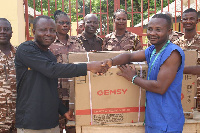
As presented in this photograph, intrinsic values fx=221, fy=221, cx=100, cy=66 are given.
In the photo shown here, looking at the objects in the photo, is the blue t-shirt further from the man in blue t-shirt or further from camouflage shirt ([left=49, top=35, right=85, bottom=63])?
camouflage shirt ([left=49, top=35, right=85, bottom=63])

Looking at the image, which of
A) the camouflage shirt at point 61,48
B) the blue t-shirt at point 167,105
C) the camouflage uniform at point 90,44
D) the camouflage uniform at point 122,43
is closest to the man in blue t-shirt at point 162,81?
the blue t-shirt at point 167,105

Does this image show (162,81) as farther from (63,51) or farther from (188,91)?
(63,51)

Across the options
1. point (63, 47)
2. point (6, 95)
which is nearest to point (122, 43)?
point (63, 47)

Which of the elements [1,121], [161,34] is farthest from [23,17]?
[161,34]

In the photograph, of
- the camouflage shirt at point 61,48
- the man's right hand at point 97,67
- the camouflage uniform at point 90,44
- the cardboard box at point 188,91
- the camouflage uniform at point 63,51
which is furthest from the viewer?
the camouflage uniform at point 90,44

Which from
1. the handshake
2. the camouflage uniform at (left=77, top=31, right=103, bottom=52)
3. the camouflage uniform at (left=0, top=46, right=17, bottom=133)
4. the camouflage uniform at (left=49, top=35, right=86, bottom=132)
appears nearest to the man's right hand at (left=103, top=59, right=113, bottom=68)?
the handshake

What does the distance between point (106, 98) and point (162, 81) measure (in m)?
0.48

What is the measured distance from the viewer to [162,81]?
5.58ft

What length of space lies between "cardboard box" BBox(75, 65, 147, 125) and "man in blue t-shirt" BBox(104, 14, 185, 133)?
91 mm

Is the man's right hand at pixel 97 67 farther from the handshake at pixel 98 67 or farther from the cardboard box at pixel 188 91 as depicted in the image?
the cardboard box at pixel 188 91

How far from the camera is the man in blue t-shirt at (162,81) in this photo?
170 cm

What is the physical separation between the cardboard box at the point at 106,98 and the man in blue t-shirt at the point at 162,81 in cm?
9

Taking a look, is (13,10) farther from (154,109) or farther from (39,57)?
(154,109)

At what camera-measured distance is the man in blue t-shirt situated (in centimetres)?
170
